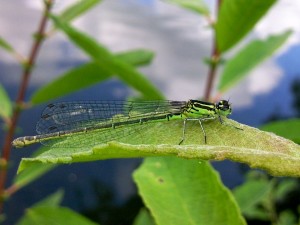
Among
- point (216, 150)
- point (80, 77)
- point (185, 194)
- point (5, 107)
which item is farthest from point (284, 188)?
point (216, 150)

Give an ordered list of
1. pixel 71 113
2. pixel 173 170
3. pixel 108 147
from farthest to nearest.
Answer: pixel 71 113
pixel 173 170
pixel 108 147

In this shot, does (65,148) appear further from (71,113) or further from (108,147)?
(71,113)

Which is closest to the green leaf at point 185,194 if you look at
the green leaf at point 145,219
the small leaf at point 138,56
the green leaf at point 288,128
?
the green leaf at point 288,128

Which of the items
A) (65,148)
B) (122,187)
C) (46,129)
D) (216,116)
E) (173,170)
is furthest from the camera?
(122,187)

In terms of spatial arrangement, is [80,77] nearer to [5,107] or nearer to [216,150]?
[5,107]

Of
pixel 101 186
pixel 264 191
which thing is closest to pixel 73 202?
pixel 101 186

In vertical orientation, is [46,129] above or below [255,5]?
below

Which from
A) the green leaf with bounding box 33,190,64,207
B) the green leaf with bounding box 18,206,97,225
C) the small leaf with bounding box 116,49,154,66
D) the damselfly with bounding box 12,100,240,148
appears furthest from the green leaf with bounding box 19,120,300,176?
the green leaf with bounding box 33,190,64,207
